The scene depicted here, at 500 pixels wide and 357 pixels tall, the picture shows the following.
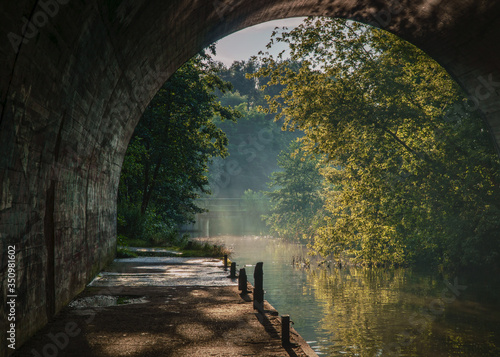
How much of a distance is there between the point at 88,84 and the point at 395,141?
19223 mm

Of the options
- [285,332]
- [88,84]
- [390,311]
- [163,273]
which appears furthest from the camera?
[390,311]

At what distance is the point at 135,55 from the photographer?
26.1ft

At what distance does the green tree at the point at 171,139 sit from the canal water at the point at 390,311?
642cm

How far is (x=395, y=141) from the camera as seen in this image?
923 inches

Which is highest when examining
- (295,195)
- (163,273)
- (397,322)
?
(295,195)

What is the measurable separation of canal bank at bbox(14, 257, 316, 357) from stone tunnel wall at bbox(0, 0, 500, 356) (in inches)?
14.7

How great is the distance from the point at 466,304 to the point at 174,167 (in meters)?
13.9

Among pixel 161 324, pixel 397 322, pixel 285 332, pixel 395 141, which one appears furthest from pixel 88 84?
pixel 395 141

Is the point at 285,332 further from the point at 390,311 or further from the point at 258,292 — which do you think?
the point at 390,311

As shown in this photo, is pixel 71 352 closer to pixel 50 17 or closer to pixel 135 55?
pixel 50 17

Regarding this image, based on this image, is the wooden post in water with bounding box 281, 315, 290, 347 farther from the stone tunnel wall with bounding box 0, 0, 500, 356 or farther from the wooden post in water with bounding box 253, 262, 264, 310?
the stone tunnel wall with bounding box 0, 0, 500, 356

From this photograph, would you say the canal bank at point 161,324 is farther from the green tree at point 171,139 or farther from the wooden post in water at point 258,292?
the green tree at point 171,139

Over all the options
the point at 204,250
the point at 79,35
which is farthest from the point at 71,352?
the point at 204,250

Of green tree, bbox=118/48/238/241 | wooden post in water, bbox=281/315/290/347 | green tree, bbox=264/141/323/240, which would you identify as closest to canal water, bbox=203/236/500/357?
wooden post in water, bbox=281/315/290/347
